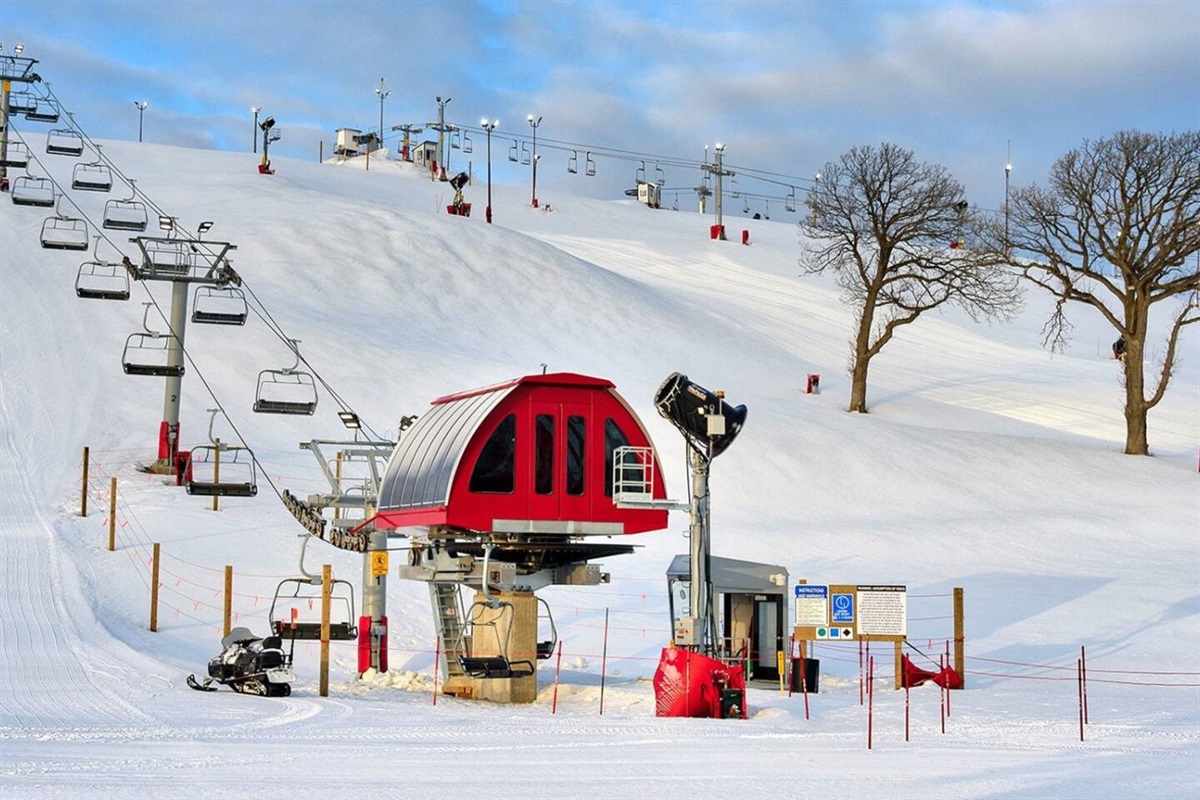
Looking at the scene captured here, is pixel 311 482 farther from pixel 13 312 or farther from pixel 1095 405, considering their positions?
pixel 1095 405

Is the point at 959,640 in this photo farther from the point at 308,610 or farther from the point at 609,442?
the point at 308,610

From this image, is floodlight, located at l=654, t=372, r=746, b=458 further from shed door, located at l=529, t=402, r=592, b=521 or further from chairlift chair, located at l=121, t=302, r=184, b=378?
chairlift chair, located at l=121, t=302, r=184, b=378

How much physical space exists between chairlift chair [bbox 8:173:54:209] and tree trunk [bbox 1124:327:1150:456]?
113 feet

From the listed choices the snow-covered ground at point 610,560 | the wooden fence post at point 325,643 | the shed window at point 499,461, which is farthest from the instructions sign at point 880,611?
the wooden fence post at point 325,643

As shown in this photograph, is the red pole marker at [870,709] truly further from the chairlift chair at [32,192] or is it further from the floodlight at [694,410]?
the chairlift chair at [32,192]

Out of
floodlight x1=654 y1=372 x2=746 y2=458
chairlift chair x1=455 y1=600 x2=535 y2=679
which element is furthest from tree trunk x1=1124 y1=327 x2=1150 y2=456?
floodlight x1=654 y1=372 x2=746 y2=458

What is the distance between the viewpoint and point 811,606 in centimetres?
2312

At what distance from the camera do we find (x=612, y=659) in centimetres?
2712

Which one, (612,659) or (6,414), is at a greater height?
(6,414)

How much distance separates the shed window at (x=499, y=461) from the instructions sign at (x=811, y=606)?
493cm

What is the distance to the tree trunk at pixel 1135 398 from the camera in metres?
48.1

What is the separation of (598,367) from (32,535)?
22.7 meters

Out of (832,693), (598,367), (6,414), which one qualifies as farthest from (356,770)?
(598,367)

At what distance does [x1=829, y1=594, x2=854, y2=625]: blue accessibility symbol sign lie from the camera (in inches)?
918
